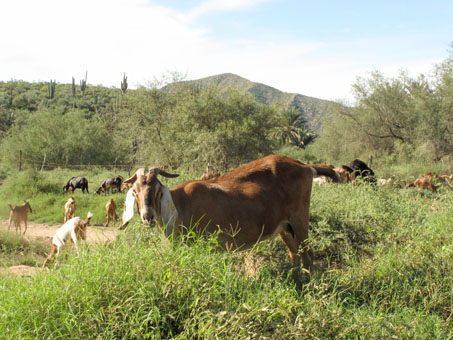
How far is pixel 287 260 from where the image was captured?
17.8 feet

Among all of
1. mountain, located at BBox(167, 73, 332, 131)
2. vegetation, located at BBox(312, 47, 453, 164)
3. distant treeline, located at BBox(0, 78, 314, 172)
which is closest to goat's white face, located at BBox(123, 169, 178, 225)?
distant treeline, located at BBox(0, 78, 314, 172)

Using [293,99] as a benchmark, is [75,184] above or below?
below

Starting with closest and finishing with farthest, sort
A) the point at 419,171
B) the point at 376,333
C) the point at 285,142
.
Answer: the point at 376,333
the point at 419,171
the point at 285,142

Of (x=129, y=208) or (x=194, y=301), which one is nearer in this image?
(x=194, y=301)

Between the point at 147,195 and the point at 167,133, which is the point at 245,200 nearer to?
the point at 147,195

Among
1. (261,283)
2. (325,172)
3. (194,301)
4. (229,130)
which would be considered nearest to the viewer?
(194,301)

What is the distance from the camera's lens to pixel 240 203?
15.3 ft

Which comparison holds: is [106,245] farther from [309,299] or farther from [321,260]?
[321,260]

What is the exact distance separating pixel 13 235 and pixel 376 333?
10565 mm

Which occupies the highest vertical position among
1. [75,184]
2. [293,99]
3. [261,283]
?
[293,99]

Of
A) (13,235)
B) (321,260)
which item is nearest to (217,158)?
(13,235)

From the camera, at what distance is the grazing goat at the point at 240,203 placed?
4.08 m

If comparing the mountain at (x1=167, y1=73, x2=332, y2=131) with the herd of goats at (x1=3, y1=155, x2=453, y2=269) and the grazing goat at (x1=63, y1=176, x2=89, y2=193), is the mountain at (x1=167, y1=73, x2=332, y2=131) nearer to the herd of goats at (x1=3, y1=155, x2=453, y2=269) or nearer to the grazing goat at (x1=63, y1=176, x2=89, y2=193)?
the grazing goat at (x1=63, y1=176, x2=89, y2=193)

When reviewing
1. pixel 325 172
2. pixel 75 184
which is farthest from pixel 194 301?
pixel 75 184
